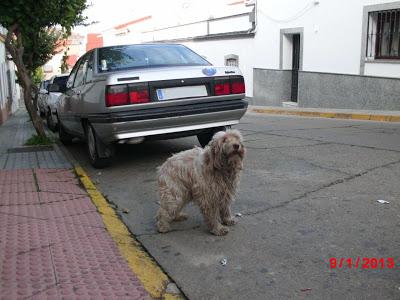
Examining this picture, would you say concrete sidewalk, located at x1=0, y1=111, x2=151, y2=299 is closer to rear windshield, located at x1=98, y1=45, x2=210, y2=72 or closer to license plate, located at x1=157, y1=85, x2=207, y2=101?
license plate, located at x1=157, y1=85, x2=207, y2=101

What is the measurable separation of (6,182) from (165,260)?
3.57m

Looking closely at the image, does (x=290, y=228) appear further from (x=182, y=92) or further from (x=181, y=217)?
(x=182, y=92)

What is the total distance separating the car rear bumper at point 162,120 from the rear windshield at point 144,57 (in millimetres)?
865

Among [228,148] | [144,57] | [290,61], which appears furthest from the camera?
[290,61]

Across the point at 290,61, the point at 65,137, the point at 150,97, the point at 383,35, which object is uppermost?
the point at 383,35

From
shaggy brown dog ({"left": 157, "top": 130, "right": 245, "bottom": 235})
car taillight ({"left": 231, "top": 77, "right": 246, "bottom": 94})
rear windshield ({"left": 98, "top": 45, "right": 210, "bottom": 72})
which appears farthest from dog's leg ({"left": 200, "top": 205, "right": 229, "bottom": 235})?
rear windshield ({"left": 98, "top": 45, "right": 210, "bottom": 72})

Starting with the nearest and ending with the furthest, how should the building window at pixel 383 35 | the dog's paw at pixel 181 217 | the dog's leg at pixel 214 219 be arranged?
the dog's leg at pixel 214 219
the dog's paw at pixel 181 217
the building window at pixel 383 35

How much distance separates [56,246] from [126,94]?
103 inches

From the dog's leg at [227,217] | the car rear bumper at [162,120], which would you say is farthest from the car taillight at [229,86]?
the dog's leg at [227,217]

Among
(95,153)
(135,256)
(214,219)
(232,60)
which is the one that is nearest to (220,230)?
(214,219)

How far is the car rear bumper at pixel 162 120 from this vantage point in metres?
6.21

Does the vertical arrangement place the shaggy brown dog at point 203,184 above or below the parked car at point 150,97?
below

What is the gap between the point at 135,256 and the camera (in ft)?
12.8

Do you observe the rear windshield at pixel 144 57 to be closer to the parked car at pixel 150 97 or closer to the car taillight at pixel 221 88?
the parked car at pixel 150 97
